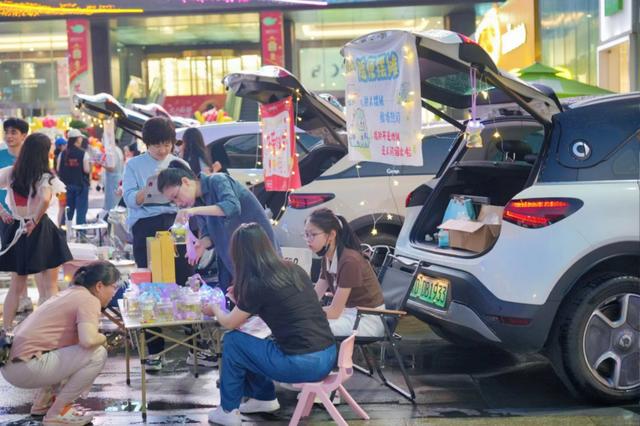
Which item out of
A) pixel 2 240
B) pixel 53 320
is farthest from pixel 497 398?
pixel 2 240

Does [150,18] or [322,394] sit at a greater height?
[150,18]

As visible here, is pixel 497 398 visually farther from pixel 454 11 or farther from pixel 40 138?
pixel 454 11

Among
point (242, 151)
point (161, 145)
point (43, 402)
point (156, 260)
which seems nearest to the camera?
point (43, 402)

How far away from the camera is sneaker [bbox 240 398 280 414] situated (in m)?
5.47

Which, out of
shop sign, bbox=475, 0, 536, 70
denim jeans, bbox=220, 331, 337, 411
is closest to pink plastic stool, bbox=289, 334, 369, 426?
denim jeans, bbox=220, 331, 337, 411

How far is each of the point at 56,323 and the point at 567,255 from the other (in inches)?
117

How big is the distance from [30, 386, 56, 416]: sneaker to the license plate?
2401 millimetres

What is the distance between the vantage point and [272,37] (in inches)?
1244

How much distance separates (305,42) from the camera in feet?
114

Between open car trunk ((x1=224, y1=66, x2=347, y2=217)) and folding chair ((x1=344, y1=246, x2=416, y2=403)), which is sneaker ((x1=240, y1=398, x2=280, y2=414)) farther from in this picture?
open car trunk ((x1=224, y1=66, x2=347, y2=217))

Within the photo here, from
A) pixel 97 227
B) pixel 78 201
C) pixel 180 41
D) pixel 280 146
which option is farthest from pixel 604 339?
pixel 180 41

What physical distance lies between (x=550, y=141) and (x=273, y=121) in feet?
11.2

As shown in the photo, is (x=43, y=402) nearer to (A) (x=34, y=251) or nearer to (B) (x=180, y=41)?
(A) (x=34, y=251)

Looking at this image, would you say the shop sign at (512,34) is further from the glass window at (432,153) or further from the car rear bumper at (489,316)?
the car rear bumper at (489,316)
